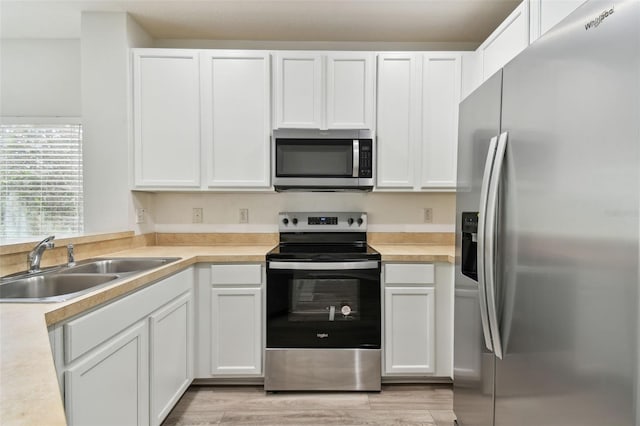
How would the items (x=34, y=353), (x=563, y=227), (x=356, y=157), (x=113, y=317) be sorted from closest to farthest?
(x=34, y=353) → (x=563, y=227) → (x=113, y=317) → (x=356, y=157)

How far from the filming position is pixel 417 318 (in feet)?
7.73

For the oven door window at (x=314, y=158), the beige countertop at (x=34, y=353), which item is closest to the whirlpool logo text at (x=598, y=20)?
the beige countertop at (x=34, y=353)

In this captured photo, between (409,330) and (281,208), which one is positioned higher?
(281,208)

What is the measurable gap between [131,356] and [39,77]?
270cm

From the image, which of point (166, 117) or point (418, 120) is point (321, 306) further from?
point (166, 117)

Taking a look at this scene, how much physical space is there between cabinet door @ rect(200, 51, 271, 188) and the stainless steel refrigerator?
4.99 feet

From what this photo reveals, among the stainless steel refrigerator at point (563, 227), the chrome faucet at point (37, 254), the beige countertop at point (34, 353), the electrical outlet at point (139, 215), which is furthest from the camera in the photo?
the electrical outlet at point (139, 215)

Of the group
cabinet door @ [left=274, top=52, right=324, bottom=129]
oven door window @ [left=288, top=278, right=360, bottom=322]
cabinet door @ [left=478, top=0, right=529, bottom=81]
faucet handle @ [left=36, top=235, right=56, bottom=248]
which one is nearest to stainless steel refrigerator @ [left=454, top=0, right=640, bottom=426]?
cabinet door @ [left=478, top=0, right=529, bottom=81]

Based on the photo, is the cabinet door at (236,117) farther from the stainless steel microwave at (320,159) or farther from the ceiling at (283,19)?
the ceiling at (283,19)

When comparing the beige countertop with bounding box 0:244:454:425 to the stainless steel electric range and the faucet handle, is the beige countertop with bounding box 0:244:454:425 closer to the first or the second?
the faucet handle

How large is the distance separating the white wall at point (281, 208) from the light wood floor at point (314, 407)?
1.17 meters

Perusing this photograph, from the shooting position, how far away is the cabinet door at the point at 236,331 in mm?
2342

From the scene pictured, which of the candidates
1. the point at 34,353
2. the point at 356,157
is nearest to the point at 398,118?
the point at 356,157

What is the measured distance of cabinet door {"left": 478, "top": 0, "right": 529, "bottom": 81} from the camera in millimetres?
1778
